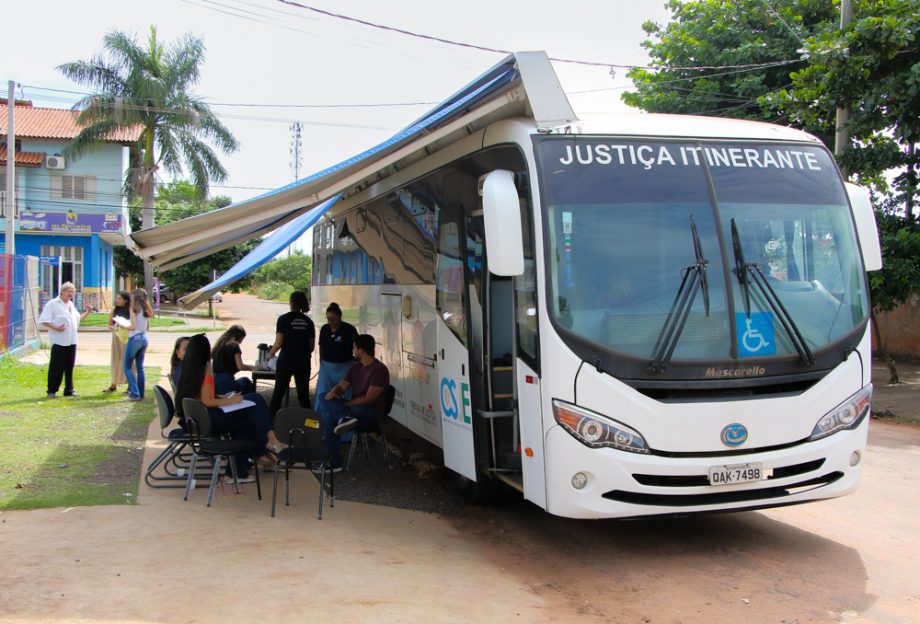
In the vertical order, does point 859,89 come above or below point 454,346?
above

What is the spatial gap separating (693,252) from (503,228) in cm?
130

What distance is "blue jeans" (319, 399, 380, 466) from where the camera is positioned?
8.52 m

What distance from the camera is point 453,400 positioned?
704 centimetres

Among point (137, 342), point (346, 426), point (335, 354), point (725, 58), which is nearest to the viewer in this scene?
point (346, 426)

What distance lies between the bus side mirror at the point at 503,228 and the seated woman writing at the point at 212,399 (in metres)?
3.11

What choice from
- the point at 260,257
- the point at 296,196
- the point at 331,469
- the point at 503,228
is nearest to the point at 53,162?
the point at 260,257

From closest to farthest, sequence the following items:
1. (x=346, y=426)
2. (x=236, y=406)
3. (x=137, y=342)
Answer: (x=236, y=406)
(x=346, y=426)
(x=137, y=342)

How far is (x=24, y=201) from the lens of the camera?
41.7m

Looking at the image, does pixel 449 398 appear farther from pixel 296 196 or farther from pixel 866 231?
pixel 866 231

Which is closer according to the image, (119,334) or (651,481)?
(651,481)

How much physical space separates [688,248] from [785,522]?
8.83 ft

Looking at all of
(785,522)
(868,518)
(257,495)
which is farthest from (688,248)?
(257,495)

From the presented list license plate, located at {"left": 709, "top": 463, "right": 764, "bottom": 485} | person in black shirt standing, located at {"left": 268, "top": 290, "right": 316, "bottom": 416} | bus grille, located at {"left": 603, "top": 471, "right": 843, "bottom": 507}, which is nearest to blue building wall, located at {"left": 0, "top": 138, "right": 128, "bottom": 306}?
person in black shirt standing, located at {"left": 268, "top": 290, "right": 316, "bottom": 416}

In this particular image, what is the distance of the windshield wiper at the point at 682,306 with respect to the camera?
541cm
